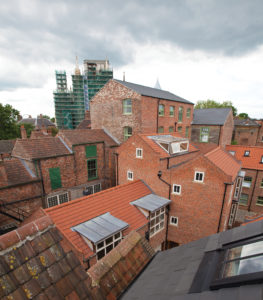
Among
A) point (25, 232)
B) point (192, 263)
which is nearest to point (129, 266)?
point (192, 263)

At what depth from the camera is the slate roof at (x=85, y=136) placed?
53.2ft

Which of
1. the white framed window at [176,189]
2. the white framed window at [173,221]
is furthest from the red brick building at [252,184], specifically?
the white framed window at [176,189]

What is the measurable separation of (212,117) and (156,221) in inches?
859

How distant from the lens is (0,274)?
1.91 metres

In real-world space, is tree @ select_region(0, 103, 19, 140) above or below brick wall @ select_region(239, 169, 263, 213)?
above

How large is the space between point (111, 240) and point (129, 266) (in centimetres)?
488

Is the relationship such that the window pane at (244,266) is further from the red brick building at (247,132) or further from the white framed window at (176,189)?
the red brick building at (247,132)

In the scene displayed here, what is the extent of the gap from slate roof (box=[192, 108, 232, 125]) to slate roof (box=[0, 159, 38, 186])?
24945 millimetres

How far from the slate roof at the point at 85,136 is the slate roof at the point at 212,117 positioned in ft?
53.0

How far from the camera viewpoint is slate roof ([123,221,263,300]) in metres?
1.86

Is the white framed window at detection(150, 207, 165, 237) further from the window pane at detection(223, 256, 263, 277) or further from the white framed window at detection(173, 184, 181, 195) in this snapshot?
the window pane at detection(223, 256, 263, 277)

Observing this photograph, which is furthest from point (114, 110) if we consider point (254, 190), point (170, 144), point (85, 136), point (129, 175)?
point (254, 190)

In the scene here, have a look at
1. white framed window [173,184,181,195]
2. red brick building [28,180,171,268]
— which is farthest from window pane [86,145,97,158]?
white framed window [173,184,181,195]

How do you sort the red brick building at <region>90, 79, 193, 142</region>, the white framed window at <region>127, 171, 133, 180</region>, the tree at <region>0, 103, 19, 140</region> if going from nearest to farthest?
1. the white framed window at <region>127, 171, 133, 180</region>
2. the red brick building at <region>90, 79, 193, 142</region>
3. the tree at <region>0, 103, 19, 140</region>
